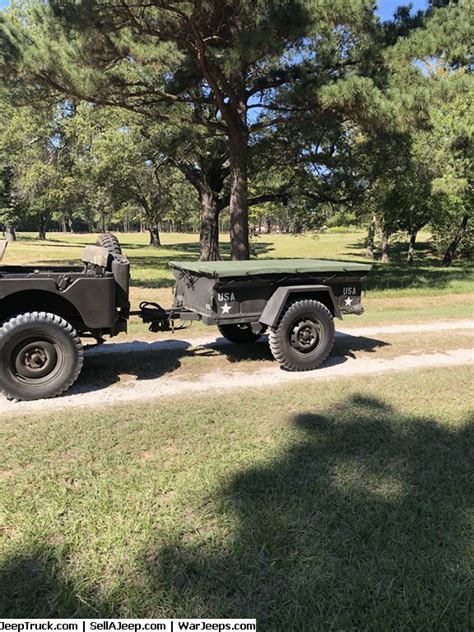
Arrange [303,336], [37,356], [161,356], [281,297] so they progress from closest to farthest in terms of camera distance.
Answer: [37,356] → [281,297] → [303,336] → [161,356]

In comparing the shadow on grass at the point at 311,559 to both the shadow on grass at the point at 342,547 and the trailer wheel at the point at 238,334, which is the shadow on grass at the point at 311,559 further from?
the trailer wheel at the point at 238,334

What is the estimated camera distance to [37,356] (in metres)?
5.22

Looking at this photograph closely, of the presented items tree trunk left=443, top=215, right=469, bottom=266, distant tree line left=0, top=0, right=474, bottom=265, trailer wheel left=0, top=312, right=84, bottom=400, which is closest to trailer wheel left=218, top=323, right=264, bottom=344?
trailer wheel left=0, top=312, right=84, bottom=400

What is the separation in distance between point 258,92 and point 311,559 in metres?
15.1

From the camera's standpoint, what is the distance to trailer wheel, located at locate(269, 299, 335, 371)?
20.6 ft

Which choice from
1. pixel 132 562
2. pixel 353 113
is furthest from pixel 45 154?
pixel 132 562

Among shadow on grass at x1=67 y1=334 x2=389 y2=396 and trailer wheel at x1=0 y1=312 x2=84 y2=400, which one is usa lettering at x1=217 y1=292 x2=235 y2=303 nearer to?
shadow on grass at x1=67 y1=334 x2=389 y2=396

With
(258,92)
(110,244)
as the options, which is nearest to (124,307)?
(110,244)

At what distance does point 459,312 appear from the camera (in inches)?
427

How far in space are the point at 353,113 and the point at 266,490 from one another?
10.6 metres

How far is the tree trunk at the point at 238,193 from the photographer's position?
1489 centimetres

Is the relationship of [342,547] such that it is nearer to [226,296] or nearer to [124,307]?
[226,296]

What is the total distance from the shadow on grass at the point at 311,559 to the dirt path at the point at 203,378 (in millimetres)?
2060

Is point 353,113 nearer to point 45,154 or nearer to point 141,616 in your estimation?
point 141,616
